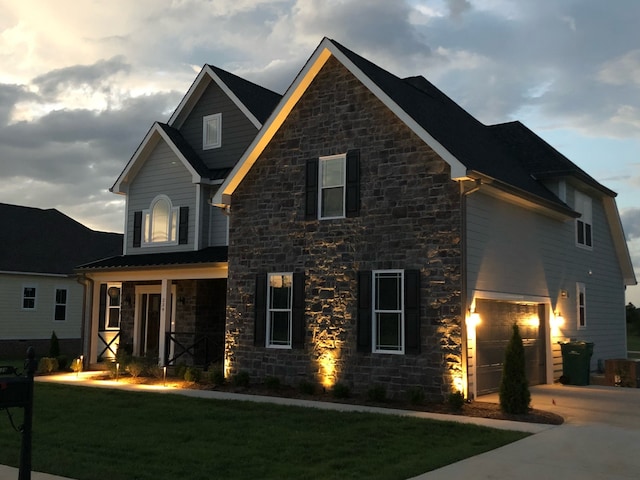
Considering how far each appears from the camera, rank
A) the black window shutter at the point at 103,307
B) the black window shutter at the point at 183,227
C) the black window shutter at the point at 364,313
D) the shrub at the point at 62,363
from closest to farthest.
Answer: the black window shutter at the point at 364,313 → the shrub at the point at 62,363 → the black window shutter at the point at 183,227 → the black window shutter at the point at 103,307

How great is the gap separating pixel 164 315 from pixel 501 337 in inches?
349

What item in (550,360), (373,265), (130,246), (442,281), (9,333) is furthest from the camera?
(9,333)

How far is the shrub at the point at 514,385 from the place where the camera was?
11.9m

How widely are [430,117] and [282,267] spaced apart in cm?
477

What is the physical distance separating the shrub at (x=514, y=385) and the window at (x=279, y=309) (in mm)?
5308

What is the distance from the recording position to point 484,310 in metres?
14.6

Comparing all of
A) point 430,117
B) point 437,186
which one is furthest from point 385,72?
point 437,186

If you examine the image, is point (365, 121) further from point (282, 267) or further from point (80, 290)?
point (80, 290)

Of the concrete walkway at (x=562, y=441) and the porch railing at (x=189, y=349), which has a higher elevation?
the porch railing at (x=189, y=349)

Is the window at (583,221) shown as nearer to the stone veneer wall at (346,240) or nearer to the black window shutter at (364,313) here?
the stone veneer wall at (346,240)

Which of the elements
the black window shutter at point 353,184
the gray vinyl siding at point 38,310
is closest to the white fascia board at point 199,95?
the black window shutter at point 353,184

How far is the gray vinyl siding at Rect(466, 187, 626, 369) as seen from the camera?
14.4 meters

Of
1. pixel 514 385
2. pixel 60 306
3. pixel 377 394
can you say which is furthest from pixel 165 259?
pixel 60 306

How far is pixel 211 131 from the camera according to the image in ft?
69.9
